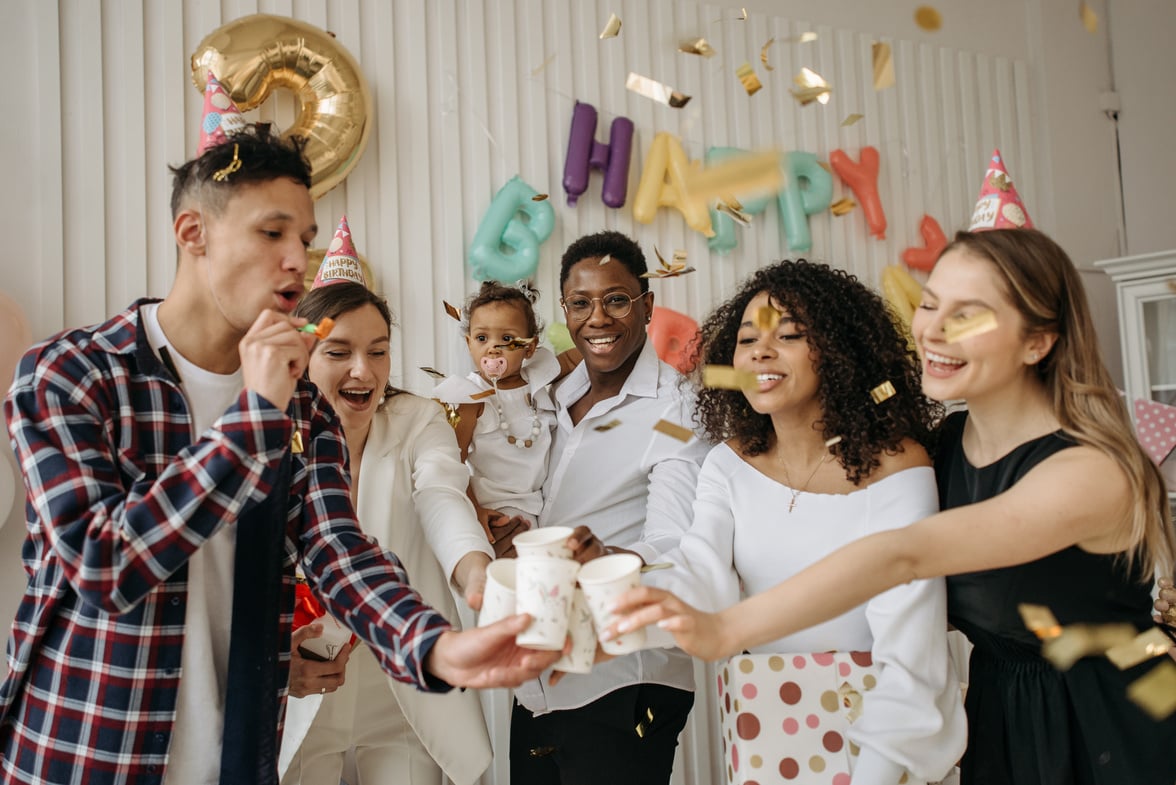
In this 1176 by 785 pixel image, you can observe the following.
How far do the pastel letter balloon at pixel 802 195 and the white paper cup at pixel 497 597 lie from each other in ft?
9.19

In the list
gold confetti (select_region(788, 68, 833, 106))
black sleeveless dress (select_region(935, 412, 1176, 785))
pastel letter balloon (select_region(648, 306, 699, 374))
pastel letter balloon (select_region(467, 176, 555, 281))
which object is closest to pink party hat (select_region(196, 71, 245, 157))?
black sleeveless dress (select_region(935, 412, 1176, 785))

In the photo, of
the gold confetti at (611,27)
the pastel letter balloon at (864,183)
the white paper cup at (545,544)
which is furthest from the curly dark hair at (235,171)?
the pastel letter balloon at (864,183)

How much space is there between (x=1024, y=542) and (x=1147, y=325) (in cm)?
308

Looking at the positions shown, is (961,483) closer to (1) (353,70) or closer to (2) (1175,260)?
(1) (353,70)

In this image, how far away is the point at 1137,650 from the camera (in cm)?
161

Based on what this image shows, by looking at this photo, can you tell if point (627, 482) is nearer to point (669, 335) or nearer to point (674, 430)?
point (674, 430)

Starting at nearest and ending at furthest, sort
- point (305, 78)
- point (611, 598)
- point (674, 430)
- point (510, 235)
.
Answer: point (611, 598) < point (674, 430) < point (305, 78) < point (510, 235)

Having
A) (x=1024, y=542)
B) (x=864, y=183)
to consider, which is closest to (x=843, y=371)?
(x=1024, y=542)

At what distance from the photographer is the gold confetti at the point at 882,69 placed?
422cm

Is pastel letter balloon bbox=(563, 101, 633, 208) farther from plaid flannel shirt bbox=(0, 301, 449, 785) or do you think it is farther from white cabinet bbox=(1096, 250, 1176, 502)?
plaid flannel shirt bbox=(0, 301, 449, 785)

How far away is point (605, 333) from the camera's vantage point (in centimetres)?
236

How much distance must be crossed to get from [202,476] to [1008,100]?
4.49 meters

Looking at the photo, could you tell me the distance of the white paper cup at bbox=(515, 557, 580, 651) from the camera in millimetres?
1340

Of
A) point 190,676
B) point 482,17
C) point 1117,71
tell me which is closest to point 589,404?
point 190,676
